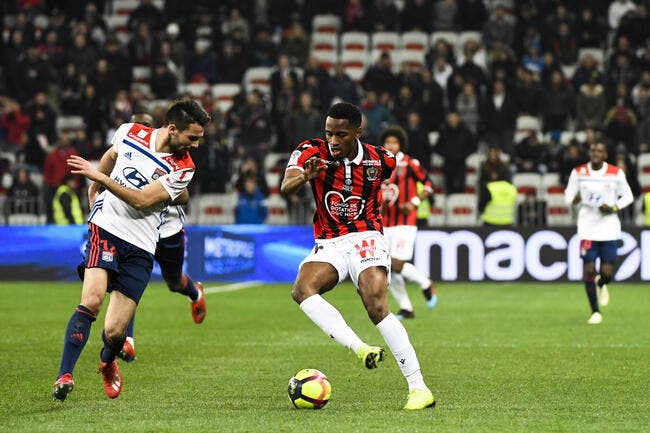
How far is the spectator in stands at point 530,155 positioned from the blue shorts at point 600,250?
920 centimetres

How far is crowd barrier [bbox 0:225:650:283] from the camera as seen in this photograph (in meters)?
21.4

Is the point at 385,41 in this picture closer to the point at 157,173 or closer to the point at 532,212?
the point at 532,212

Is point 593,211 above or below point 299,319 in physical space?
above

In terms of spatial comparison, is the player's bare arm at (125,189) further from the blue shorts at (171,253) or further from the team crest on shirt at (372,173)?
the blue shorts at (171,253)

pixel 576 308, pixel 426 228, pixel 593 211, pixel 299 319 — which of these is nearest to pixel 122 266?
pixel 299 319

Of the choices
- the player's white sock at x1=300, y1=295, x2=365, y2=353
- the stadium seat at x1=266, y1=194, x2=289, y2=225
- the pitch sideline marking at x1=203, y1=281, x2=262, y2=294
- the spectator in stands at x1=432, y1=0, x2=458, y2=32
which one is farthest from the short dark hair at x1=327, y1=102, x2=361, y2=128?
the spectator in stands at x1=432, y1=0, x2=458, y2=32

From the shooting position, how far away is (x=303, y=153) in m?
8.80

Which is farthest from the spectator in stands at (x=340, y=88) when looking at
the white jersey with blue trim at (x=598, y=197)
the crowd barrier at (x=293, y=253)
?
the white jersey with blue trim at (x=598, y=197)

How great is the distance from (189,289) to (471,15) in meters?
17.6

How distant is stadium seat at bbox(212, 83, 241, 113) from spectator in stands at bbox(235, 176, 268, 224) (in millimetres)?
4679

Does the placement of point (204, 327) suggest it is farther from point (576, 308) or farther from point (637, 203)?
point (637, 203)

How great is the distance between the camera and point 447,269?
21797mm

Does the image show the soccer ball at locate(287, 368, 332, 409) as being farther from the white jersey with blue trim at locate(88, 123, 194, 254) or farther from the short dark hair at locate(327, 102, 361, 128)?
the short dark hair at locate(327, 102, 361, 128)

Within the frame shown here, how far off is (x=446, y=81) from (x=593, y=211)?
11.0 m
